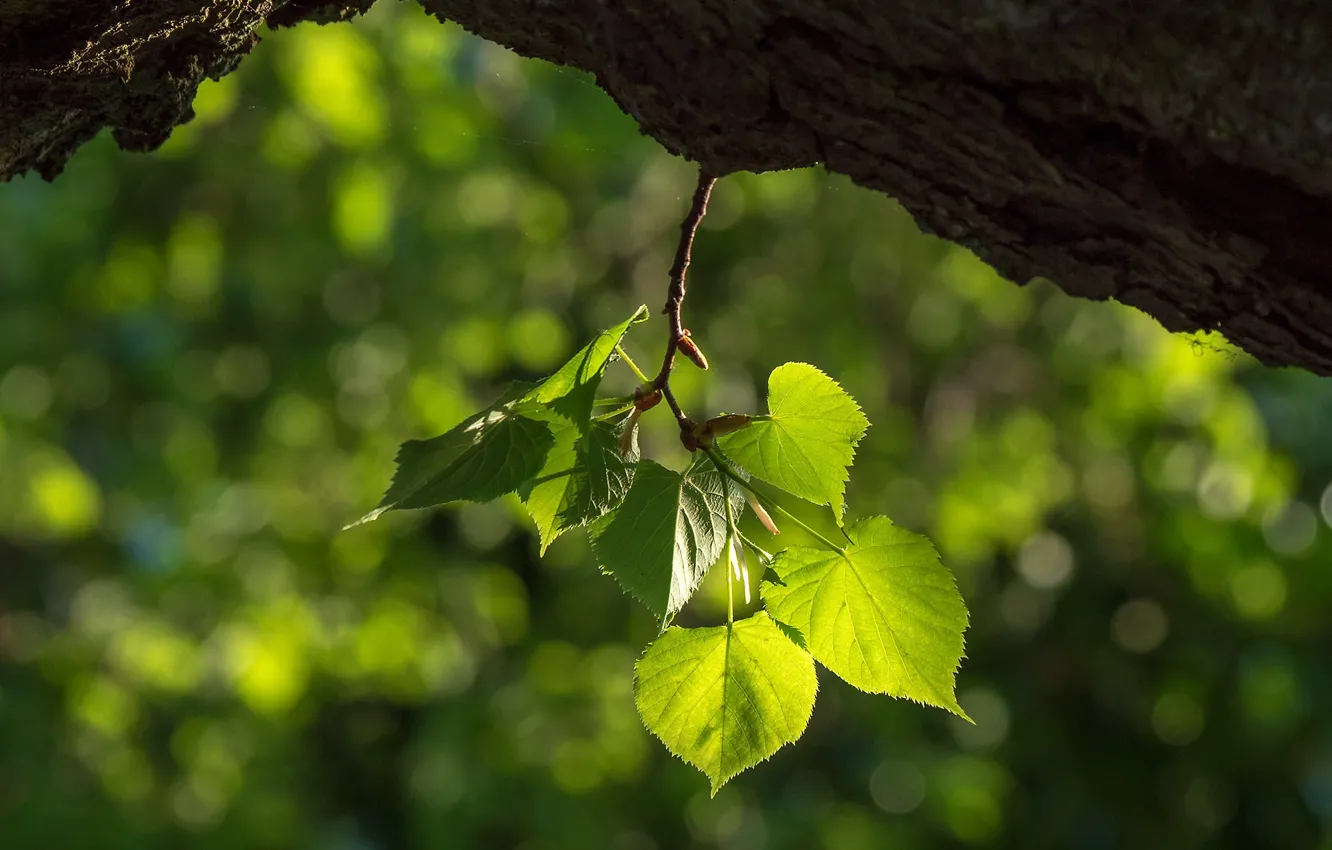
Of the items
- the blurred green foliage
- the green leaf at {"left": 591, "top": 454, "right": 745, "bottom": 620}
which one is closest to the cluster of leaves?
the green leaf at {"left": 591, "top": 454, "right": 745, "bottom": 620}

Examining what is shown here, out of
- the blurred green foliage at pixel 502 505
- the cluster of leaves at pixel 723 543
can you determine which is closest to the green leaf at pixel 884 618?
the cluster of leaves at pixel 723 543

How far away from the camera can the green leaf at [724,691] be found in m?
0.69

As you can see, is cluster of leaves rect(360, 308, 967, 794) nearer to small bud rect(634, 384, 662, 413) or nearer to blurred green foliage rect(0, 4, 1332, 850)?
small bud rect(634, 384, 662, 413)

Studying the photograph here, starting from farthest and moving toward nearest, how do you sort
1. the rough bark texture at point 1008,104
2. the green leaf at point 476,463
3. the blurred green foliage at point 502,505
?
the blurred green foliage at point 502,505
the green leaf at point 476,463
the rough bark texture at point 1008,104

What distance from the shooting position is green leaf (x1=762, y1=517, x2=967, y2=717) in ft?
2.16

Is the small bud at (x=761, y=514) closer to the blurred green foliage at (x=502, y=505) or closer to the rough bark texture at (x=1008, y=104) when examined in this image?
the rough bark texture at (x=1008, y=104)

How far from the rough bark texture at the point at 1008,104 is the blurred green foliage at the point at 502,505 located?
2954 mm

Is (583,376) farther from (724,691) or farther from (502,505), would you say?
(502,505)

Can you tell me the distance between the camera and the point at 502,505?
3.93m

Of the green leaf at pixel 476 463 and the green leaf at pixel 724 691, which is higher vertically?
the green leaf at pixel 476 463

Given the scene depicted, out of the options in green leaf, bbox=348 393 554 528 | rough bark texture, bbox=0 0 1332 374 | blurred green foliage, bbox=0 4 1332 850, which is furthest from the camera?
blurred green foliage, bbox=0 4 1332 850

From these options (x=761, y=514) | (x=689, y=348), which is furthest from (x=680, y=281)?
(x=761, y=514)

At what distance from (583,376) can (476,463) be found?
0.07 m

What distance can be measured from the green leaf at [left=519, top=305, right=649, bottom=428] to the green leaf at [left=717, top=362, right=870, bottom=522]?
0.32ft
